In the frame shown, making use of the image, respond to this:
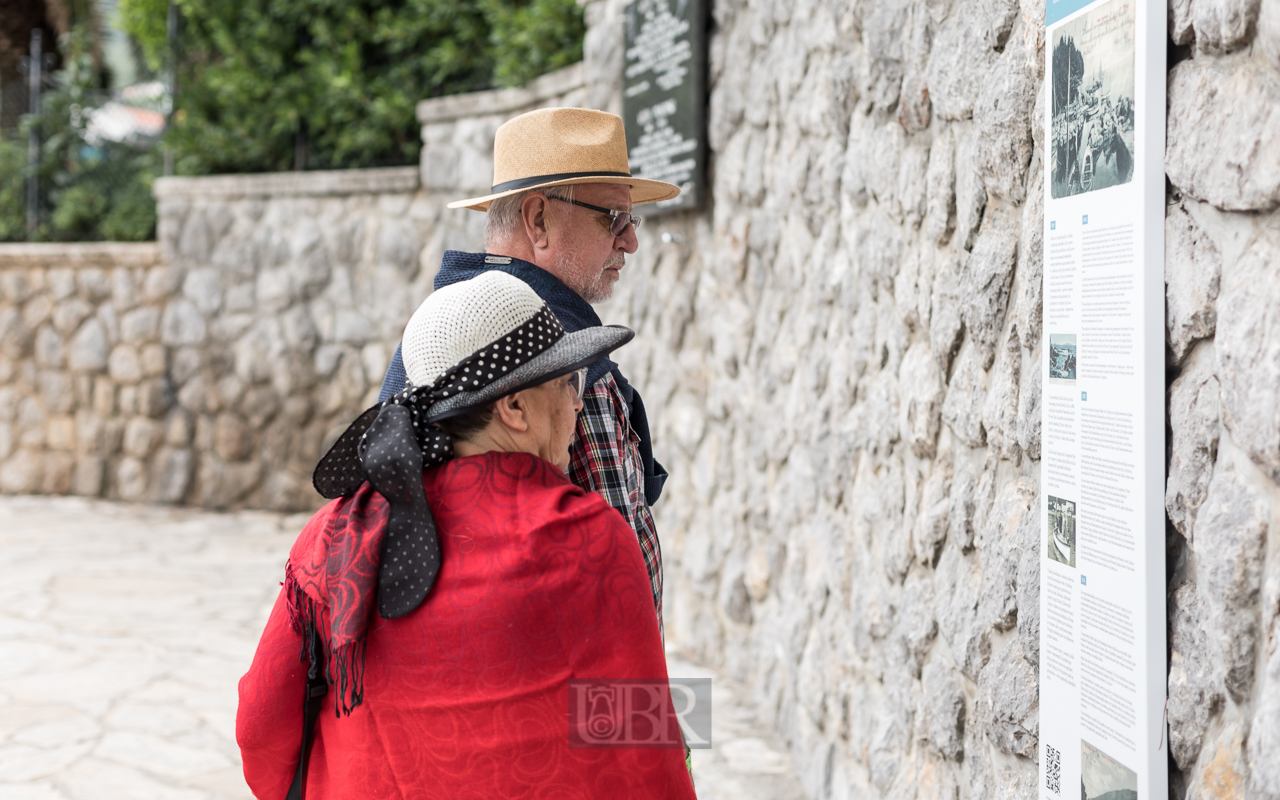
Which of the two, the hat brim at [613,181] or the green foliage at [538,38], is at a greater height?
the green foliage at [538,38]

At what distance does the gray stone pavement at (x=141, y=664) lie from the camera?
11.8 ft

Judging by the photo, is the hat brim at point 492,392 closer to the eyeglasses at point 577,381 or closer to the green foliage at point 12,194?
the eyeglasses at point 577,381

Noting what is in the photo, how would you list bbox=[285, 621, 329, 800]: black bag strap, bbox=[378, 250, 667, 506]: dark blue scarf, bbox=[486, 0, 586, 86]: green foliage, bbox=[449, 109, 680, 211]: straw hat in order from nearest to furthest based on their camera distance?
bbox=[285, 621, 329, 800]: black bag strap → bbox=[378, 250, 667, 506]: dark blue scarf → bbox=[449, 109, 680, 211]: straw hat → bbox=[486, 0, 586, 86]: green foliage

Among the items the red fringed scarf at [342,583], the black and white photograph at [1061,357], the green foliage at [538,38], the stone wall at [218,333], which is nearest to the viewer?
the red fringed scarf at [342,583]

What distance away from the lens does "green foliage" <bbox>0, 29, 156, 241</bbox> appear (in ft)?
28.6

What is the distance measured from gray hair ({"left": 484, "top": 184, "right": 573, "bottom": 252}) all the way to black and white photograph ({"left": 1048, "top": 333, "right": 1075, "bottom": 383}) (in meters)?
0.94

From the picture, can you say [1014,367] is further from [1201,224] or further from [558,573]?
[558,573]

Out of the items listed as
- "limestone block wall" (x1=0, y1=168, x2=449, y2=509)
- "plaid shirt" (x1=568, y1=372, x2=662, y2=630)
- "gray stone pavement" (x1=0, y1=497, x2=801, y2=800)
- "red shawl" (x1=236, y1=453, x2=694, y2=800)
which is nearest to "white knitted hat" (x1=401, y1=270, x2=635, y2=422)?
"red shawl" (x1=236, y1=453, x2=694, y2=800)

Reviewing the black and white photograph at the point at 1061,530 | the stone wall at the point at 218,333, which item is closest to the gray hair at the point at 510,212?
the black and white photograph at the point at 1061,530

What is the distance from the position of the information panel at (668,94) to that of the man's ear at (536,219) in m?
2.26

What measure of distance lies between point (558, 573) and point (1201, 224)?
98 cm

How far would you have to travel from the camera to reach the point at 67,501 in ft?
27.3

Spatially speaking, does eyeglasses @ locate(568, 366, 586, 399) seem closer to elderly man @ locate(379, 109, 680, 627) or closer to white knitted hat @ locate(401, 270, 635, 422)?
white knitted hat @ locate(401, 270, 635, 422)

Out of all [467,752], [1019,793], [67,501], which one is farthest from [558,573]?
[67,501]
